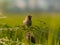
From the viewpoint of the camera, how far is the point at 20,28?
3625mm

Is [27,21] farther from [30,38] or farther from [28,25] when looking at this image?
[30,38]

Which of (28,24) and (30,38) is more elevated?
(28,24)

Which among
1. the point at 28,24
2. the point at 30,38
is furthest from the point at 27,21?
the point at 30,38

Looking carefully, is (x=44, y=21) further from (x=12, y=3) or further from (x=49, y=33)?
(x=12, y=3)

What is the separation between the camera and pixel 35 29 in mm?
3625

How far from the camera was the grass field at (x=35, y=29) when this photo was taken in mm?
3609

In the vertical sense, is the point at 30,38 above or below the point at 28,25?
below

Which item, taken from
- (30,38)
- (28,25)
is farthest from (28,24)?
(30,38)

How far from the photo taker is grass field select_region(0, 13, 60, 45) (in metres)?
3.61

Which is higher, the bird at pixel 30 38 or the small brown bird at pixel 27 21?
the small brown bird at pixel 27 21

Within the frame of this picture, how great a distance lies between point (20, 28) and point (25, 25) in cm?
6

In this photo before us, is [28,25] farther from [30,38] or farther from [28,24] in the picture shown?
[30,38]

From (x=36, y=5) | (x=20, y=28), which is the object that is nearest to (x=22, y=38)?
(x=20, y=28)

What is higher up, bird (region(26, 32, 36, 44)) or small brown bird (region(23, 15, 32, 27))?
small brown bird (region(23, 15, 32, 27))
